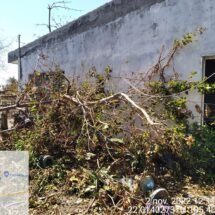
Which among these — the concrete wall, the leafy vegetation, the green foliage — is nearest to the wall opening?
the concrete wall

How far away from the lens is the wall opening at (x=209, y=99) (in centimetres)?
538

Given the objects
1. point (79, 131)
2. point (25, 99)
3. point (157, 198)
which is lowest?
point (157, 198)

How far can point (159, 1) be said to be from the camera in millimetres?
5965

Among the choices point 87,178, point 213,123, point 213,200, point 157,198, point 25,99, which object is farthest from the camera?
point 25,99

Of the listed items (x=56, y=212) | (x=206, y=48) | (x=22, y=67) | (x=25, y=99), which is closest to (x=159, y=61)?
(x=206, y=48)

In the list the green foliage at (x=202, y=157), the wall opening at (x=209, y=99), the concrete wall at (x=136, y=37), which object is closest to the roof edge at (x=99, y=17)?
the concrete wall at (x=136, y=37)

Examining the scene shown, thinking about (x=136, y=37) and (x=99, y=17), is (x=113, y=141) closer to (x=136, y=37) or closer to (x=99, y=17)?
(x=136, y=37)

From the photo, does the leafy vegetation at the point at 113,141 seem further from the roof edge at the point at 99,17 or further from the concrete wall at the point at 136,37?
the roof edge at the point at 99,17

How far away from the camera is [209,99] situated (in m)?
5.57

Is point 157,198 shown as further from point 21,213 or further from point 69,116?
point 69,116

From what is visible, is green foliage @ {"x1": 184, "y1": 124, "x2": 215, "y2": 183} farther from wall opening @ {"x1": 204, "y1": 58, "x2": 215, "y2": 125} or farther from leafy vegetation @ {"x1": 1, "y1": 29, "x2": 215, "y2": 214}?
wall opening @ {"x1": 204, "y1": 58, "x2": 215, "y2": 125}

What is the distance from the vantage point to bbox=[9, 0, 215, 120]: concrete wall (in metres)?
5.32

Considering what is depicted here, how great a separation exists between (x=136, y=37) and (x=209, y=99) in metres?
2.10

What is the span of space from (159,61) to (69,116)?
82.7 inches
